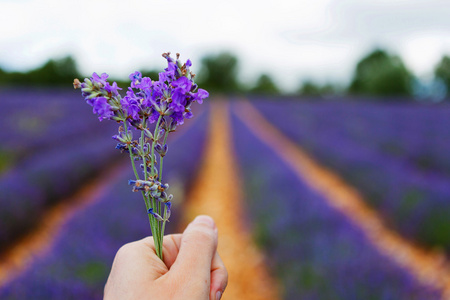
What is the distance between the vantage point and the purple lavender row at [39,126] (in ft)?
26.1

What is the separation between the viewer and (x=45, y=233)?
14.0 feet

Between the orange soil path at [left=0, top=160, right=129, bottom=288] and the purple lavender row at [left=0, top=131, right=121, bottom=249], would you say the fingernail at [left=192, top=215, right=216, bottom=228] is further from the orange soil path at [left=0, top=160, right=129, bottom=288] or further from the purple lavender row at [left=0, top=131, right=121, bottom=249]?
the purple lavender row at [left=0, top=131, right=121, bottom=249]

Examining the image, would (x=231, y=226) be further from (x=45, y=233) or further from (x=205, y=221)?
(x=205, y=221)

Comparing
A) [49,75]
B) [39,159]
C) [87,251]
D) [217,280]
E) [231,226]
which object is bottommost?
[231,226]

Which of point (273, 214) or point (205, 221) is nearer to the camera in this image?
point (205, 221)

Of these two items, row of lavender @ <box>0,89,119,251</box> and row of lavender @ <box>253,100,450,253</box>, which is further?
row of lavender @ <box>0,89,119,251</box>

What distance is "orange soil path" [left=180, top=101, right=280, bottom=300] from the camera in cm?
298

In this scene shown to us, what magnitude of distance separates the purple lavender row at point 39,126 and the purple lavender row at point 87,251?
17.3 feet

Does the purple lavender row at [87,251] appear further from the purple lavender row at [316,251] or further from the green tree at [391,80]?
the green tree at [391,80]

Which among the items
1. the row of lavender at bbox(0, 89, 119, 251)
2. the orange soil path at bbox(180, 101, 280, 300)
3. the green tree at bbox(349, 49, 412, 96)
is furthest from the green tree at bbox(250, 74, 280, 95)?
the orange soil path at bbox(180, 101, 280, 300)

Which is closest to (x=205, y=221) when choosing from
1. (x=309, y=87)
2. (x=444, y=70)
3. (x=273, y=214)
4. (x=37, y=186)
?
(x=273, y=214)

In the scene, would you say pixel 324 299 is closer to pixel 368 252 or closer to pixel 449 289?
pixel 368 252

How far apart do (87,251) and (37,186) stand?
123 inches

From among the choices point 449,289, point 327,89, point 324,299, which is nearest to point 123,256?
point 324,299
